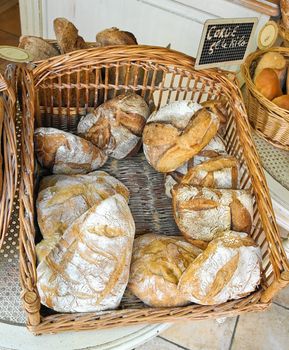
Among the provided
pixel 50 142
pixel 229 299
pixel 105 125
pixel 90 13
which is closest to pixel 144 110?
pixel 105 125

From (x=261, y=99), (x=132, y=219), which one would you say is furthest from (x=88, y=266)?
(x=261, y=99)

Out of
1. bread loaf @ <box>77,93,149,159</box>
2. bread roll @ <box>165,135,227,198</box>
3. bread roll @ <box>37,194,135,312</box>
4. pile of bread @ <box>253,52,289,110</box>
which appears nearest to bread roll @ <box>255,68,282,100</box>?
pile of bread @ <box>253,52,289,110</box>

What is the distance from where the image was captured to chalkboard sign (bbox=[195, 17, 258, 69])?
1.01 metres

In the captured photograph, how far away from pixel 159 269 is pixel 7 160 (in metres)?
0.38

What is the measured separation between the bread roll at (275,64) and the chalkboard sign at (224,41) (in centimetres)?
33

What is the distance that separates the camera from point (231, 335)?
1688mm

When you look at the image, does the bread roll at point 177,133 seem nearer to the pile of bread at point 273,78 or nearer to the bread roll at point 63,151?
the bread roll at point 63,151

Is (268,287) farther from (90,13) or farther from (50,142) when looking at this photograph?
(90,13)

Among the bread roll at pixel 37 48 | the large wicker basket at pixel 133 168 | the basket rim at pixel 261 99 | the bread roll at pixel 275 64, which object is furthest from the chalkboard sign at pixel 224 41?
the bread roll at pixel 37 48

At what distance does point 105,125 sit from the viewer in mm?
1107

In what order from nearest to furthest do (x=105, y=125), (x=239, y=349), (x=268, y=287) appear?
(x=268, y=287) → (x=105, y=125) → (x=239, y=349)

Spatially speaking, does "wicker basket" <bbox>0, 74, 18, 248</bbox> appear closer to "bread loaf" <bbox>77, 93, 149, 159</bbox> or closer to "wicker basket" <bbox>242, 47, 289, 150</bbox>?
"bread loaf" <bbox>77, 93, 149, 159</bbox>

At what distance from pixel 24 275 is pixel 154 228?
410 millimetres

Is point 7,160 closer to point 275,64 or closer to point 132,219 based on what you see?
point 132,219
